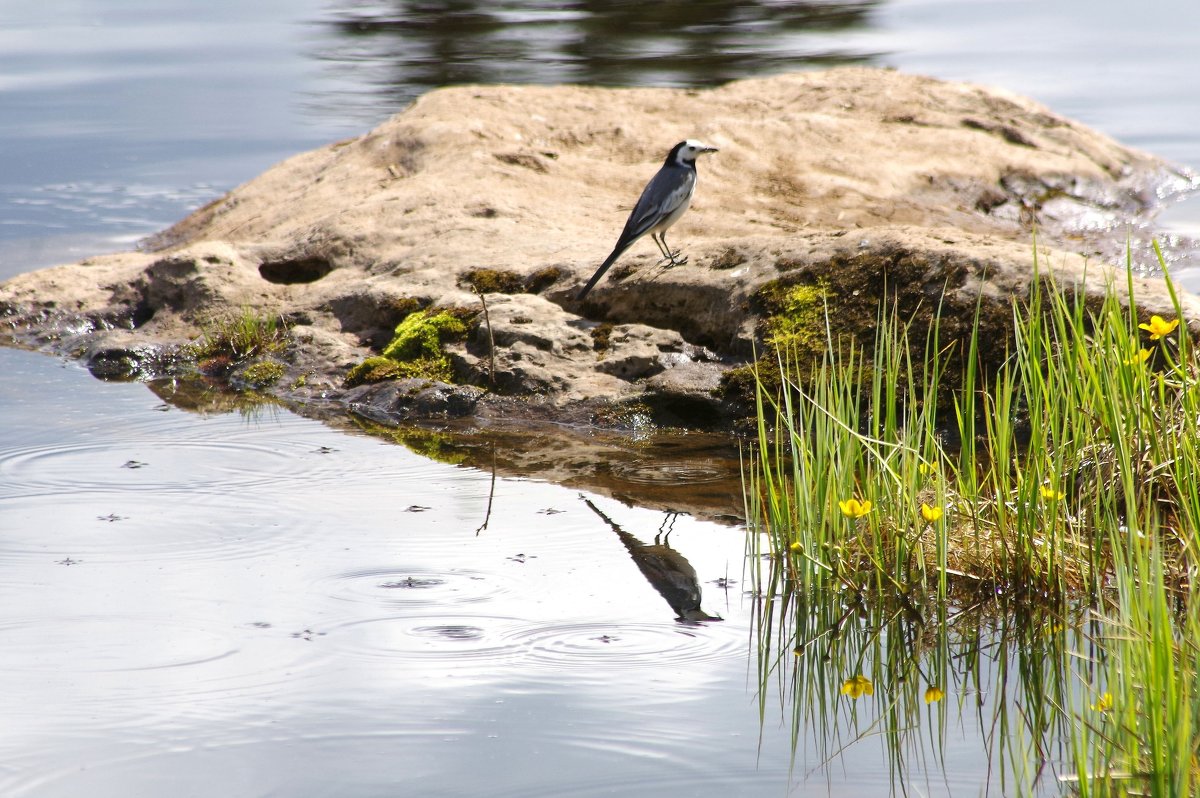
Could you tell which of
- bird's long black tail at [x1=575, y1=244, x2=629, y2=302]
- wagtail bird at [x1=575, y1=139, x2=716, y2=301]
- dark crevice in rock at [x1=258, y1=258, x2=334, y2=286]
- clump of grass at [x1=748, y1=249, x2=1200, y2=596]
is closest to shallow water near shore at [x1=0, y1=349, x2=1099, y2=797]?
clump of grass at [x1=748, y1=249, x2=1200, y2=596]

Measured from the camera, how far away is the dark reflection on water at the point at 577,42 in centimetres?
1636

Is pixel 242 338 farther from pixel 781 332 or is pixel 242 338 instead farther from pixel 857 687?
pixel 857 687

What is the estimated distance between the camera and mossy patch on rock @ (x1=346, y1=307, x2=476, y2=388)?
21.5ft

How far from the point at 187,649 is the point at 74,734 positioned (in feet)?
1.62

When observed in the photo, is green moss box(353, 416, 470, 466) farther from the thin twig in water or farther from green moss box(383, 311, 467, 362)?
green moss box(383, 311, 467, 362)

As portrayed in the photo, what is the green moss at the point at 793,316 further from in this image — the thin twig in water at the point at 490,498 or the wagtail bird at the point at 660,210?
the thin twig in water at the point at 490,498

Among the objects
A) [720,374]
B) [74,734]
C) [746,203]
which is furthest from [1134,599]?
[746,203]

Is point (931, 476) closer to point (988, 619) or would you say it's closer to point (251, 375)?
point (988, 619)

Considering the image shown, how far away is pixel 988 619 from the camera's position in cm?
369

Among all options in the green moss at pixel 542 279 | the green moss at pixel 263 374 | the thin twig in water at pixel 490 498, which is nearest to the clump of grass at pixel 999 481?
the thin twig in water at pixel 490 498

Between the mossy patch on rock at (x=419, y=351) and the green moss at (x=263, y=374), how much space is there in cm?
45

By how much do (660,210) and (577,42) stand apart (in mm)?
12911

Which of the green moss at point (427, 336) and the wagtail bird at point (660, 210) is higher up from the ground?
the wagtail bird at point (660, 210)

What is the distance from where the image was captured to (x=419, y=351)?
6641mm
